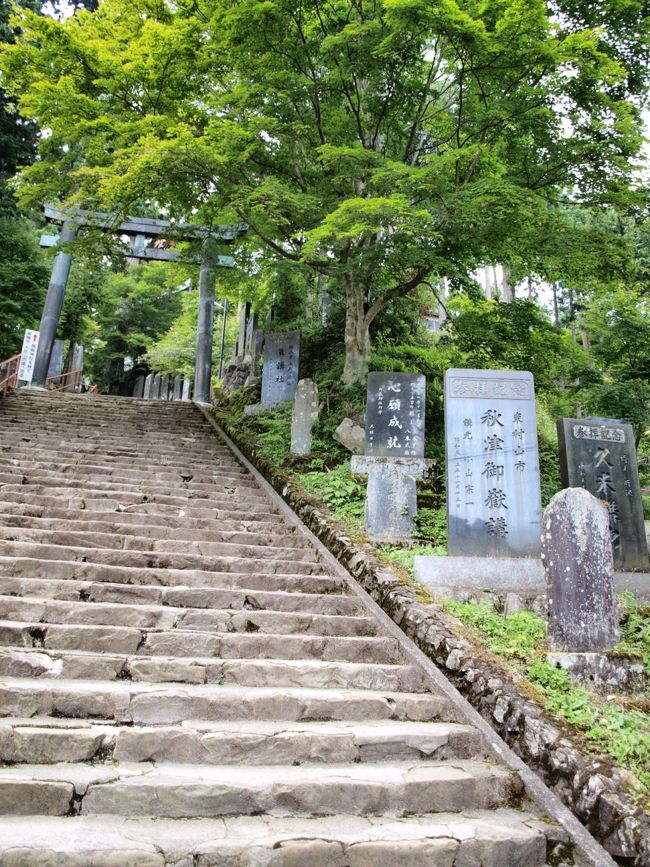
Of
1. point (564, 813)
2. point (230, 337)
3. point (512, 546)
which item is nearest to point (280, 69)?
point (512, 546)

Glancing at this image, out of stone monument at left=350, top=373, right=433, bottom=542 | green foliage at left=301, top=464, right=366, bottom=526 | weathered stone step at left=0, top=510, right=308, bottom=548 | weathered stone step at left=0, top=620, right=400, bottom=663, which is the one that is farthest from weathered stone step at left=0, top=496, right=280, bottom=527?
weathered stone step at left=0, top=620, right=400, bottom=663

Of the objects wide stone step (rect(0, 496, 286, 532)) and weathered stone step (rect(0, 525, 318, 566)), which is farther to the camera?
wide stone step (rect(0, 496, 286, 532))

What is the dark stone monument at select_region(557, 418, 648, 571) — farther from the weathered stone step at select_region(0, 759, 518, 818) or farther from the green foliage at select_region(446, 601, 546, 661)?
the weathered stone step at select_region(0, 759, 518, 818)

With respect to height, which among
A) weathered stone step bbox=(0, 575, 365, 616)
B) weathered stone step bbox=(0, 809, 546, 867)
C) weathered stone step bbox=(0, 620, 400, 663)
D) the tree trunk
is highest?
the tree trunk

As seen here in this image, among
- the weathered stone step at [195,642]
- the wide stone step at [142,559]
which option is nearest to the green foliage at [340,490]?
the wide stone step at [142,559]

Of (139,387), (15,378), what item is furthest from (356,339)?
(139,387)

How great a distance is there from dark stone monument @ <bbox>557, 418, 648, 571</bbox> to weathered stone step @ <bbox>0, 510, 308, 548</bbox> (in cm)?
338

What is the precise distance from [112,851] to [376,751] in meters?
1.57

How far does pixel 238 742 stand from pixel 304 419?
7.42 m

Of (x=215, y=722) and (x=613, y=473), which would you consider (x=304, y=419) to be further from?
(x=215, y=722)

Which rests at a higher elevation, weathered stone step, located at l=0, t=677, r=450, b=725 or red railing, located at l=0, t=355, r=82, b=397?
red railing, located at l=0, t=355, r=82, b=397

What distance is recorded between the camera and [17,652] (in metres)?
3.75

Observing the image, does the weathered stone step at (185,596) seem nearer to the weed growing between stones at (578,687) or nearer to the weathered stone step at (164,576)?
the weathered stone step at (164,576)

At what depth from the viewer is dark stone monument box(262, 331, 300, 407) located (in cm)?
1458
